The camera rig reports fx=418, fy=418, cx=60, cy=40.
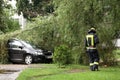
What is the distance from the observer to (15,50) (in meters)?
26.5

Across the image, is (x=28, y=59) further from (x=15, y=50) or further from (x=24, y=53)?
(x=15, y=50)

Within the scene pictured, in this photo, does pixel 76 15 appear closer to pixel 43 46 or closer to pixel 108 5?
pixel 108 5

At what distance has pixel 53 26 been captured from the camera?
1037 inches

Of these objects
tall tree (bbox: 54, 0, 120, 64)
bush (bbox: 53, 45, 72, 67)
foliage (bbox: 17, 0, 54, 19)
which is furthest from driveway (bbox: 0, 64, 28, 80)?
foliage (bbox: 17, 0, 54, 19)

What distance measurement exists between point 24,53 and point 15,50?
2.73 ft

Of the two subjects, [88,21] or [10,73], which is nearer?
[10,73]

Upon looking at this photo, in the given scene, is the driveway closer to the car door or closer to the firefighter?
the firefighter

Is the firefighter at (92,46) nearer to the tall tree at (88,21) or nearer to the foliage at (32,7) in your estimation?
the tall tree at (88,21)

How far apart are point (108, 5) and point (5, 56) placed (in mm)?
8788

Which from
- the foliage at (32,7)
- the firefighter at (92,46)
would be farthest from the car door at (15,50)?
the foliage at (32,7)

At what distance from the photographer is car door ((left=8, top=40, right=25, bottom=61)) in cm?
2620

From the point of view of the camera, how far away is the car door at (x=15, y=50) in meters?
26.2

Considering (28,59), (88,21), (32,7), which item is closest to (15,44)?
(28,59)

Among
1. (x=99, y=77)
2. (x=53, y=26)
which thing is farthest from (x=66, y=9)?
(x=99, y=77)
